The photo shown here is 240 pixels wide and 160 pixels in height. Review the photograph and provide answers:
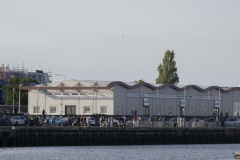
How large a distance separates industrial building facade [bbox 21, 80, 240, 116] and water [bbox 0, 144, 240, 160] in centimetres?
2037

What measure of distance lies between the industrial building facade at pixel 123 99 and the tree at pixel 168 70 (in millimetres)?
33469

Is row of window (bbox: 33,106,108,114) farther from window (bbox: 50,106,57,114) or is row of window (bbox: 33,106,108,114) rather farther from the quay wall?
the quay wall

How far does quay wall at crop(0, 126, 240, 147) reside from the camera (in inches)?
3848

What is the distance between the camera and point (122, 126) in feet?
356

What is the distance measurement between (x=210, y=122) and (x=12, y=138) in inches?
1408

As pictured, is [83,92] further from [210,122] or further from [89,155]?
[89,155]

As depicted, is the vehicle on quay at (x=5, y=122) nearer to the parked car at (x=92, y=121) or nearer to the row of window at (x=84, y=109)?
the parked car at (x=92, y=121)

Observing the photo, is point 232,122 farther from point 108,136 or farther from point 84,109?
point 108,136

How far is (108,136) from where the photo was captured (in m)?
103

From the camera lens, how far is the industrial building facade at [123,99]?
123188 millimetres

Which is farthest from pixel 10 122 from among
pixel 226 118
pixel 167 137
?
pixel 226 118

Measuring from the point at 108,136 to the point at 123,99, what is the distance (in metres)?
21.6

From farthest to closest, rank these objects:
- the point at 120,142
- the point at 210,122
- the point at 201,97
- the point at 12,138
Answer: the point at 201,97 < the point at 210,122 < the point at 120,142 < the point at 12,138

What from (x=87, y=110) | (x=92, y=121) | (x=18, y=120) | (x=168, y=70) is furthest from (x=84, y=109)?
(x=168, y=70)
